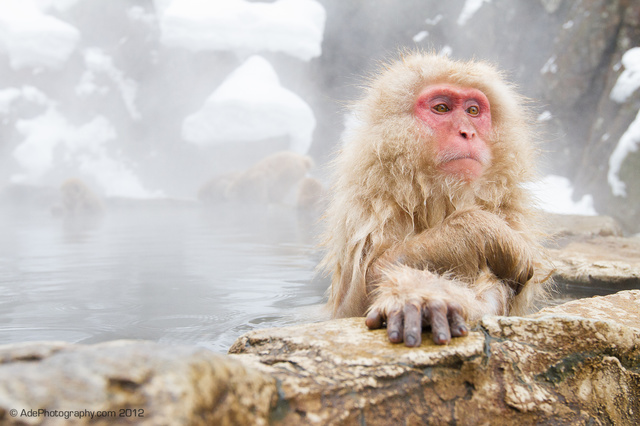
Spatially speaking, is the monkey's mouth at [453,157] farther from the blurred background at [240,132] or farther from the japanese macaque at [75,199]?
the japanese macaque at [75,199]

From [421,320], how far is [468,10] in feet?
44.1

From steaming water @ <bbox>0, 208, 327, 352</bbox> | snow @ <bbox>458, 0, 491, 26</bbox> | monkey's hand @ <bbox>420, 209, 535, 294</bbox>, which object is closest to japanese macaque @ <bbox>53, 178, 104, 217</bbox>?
steaming water @ <bbox>0, 208, 327, 352</bbox>

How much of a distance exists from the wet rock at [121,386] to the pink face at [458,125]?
3.62 feet

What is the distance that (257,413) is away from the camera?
2.59ft

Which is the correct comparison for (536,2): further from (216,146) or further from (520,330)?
(216,146)

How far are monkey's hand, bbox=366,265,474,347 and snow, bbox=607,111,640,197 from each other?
17.4ft

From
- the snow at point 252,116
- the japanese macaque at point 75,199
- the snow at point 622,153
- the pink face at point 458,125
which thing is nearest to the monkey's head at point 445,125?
the pink face at point 458,125

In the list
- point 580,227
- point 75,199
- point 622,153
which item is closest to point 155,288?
point 580,227

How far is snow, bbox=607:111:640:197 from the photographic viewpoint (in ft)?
18.2

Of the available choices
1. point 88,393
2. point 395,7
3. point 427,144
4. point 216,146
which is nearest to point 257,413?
point 88,393

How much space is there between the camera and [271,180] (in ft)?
42.9

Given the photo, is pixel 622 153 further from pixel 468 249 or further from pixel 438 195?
pixel 468 249

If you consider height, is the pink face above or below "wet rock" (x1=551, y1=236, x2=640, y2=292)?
above

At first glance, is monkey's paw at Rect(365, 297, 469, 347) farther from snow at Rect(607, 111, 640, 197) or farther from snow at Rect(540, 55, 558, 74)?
snow at Rect(540, 55, 558, 74)
